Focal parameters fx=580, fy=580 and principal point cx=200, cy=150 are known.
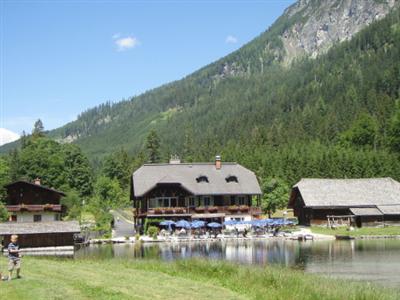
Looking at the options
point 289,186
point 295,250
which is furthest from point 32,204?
point 289,186

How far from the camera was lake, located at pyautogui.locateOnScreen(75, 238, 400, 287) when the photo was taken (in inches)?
1339

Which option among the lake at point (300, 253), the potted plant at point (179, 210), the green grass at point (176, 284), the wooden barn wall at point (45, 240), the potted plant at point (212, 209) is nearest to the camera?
the green grass at point (176, 284)

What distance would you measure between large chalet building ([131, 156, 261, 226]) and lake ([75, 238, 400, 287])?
13.3 m

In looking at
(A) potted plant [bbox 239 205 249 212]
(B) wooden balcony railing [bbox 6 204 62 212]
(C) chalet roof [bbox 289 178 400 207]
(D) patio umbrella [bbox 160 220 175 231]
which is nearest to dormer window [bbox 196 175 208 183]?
(A) potted plant [bbox 239 205 249 212]

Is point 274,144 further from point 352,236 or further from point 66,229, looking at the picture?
point 66,229

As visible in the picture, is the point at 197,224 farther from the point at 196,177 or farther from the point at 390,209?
the point at 390,209

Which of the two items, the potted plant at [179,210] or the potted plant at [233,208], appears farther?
the potted plant at [233,208]

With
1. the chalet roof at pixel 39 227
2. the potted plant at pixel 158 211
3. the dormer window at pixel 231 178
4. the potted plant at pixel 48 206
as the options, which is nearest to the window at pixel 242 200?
the dormer window at pixel 231 178

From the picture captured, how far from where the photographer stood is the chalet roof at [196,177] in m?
72.5

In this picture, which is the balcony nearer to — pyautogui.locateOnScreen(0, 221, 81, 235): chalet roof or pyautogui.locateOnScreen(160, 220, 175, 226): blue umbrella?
pyautogui.locateOnScreen(160, 220, 175, 226): blue umbrella

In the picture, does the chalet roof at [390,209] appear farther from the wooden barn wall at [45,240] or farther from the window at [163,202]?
the wooden barn wall at [45,240]

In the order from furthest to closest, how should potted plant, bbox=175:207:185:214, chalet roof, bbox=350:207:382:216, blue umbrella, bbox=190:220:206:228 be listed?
chalet roof, bbox=350:207:382:216
potted plant, bbox=175:207:185:214
blue umbrella, bbox=190:220:206:228

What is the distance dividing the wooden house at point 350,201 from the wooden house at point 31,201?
31.7 metres

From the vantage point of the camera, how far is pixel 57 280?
21812mm
